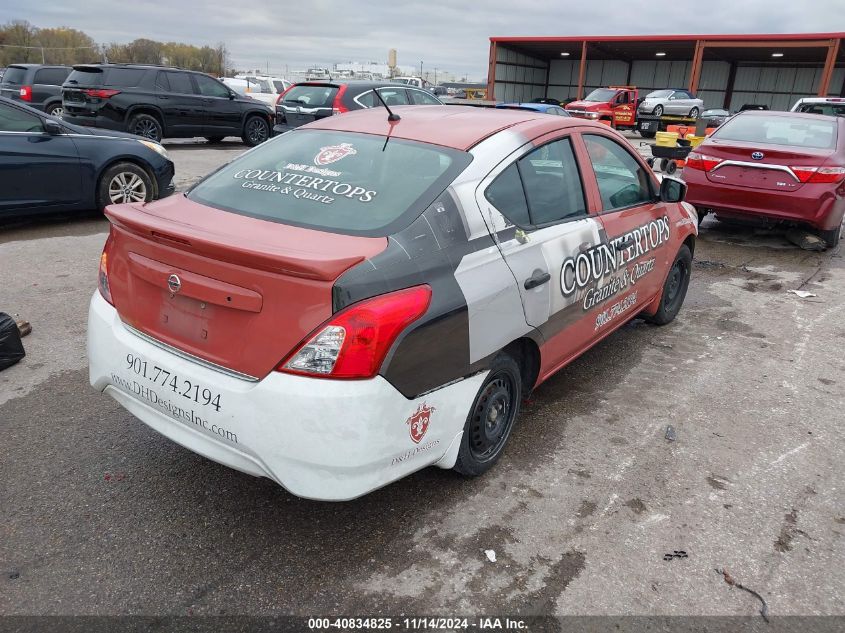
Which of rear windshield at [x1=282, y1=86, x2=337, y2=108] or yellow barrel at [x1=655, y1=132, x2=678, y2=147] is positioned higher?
rear windshield at [x1=282, y1=86, x2=337, y2=108]

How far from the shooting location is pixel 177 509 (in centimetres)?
286

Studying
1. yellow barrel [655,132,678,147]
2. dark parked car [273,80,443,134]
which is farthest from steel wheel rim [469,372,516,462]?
yellow barrel [655,132,678,147]

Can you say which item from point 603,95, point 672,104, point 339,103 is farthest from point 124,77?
point 672,104

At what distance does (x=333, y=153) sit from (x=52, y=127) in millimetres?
5522

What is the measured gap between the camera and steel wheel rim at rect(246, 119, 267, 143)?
16.3 m

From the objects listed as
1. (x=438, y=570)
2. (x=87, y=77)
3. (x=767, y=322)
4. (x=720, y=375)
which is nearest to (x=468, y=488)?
(x=438, y=570)

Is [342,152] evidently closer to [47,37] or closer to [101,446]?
[101,446]

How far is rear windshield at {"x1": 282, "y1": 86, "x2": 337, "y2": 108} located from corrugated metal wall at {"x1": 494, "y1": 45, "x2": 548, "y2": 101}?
2628 centimetres

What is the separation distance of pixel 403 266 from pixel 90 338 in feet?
Result: 4.94

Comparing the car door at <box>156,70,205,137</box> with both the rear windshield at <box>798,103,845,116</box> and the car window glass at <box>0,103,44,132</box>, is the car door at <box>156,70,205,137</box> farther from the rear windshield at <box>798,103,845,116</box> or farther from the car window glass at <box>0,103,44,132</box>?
the rear windshield at <box>798,103,845,116</box>

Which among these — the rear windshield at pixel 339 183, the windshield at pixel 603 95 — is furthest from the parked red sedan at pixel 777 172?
the windshield at pixel 603 95

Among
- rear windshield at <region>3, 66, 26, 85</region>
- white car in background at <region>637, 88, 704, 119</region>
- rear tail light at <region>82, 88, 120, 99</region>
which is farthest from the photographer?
white car in background at <region>637, 88, 704, 119</region>

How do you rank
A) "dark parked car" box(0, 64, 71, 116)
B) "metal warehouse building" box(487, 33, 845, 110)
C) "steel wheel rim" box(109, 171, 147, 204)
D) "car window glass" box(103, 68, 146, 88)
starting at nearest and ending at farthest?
"steel wheel rim" box(109, 171, 147, 204) < "car window glass" box(103, 68, 146, 88) < "dark parked car" box(0, 64, 71, 116) < "metal warehouse building" box(487, 33, 845, 110)

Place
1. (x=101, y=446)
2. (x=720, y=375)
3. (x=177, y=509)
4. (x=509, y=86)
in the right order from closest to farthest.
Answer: (x=177, y=509)
(x=101, y=446)
(x=720, y=375)
(x=509, y=86)
